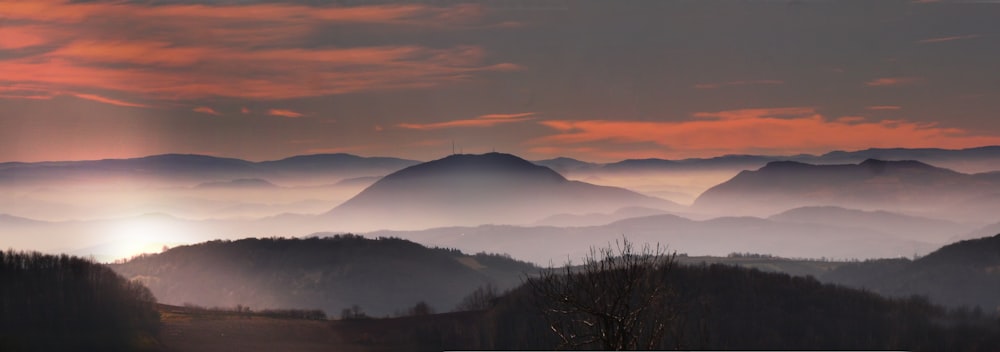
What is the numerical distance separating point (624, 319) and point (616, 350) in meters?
1.75

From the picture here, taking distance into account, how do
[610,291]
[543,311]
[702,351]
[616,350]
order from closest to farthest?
1. [616,350]
2. [610,291]
3. [543,311]
4. [702,351]

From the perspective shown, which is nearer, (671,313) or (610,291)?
(610,291)

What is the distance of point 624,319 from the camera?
61.8 meters

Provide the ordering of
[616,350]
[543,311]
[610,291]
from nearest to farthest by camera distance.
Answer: [616,350] → [610,291] → [543,311]

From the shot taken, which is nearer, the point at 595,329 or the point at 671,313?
the point at 595,329

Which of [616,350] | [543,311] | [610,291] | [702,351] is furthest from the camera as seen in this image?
[702,351]

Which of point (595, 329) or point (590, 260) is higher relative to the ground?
point (590, 260)

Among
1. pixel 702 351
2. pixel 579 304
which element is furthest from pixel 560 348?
pixel 702 351

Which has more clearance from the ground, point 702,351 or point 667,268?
point 667,268

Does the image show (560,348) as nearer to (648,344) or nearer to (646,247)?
(648,344)

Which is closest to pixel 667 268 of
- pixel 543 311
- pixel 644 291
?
pixel 644 291

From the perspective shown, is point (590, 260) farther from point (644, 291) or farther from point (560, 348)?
point (560, 348)

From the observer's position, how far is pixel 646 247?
74.5 m

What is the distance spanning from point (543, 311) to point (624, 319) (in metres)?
10.0
